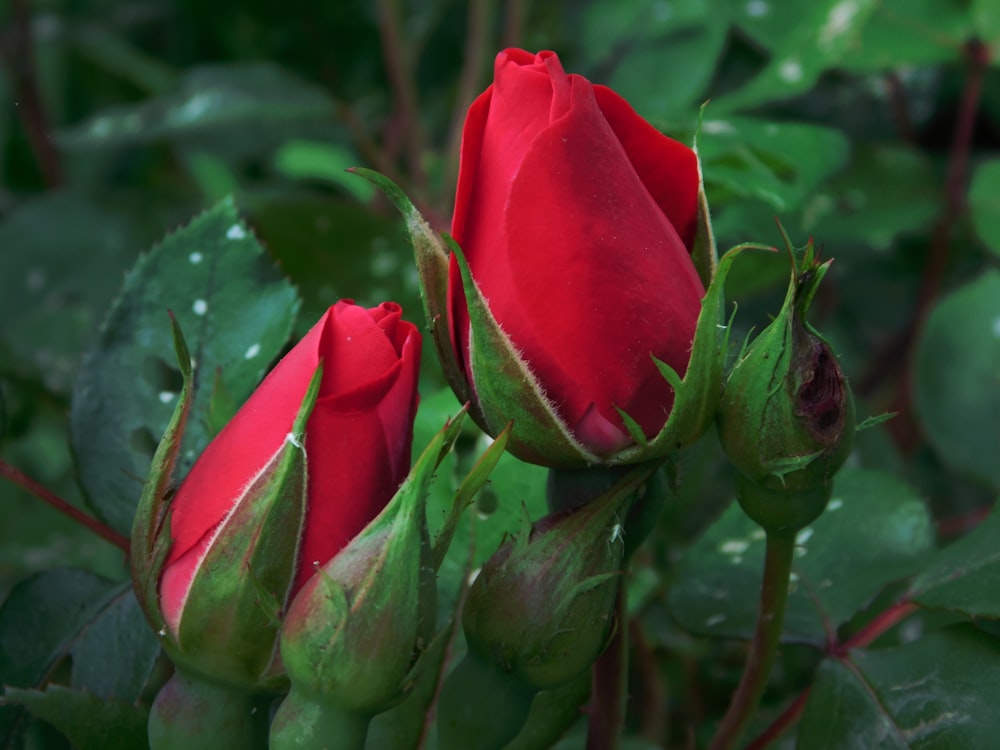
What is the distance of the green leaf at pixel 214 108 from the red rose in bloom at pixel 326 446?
2.75 ft

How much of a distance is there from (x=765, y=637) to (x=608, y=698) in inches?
3.2

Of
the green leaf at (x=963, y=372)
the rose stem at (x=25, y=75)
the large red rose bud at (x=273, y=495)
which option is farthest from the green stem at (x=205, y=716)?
the rose stem at (x=25, y=75)

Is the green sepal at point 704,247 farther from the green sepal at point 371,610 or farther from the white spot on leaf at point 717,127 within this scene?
the white spot on leaf at point 717,127

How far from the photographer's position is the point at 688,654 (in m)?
0.94

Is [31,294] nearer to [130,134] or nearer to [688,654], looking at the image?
[130,134]

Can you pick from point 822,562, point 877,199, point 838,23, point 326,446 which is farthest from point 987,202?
point 326,446

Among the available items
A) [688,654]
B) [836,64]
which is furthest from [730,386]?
[836,64]

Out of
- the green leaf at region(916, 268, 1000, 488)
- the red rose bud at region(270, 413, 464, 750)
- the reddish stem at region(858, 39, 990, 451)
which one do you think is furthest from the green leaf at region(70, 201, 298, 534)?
the reddish stem at region(858, 39, 990, 451)

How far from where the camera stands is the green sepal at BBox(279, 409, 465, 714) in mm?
402

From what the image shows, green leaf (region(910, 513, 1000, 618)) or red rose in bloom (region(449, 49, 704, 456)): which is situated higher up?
red rose in bloom (region(449, 49, 704, 456))

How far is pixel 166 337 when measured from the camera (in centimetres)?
66

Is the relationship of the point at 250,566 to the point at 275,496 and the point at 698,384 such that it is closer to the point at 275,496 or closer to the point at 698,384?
the point at 275,496

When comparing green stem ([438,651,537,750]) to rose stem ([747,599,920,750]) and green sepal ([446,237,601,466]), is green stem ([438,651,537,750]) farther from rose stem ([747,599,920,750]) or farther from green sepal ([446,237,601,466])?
rose stem ([747,599,920,750])

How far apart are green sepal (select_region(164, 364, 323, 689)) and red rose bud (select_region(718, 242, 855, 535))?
17 centimetres
